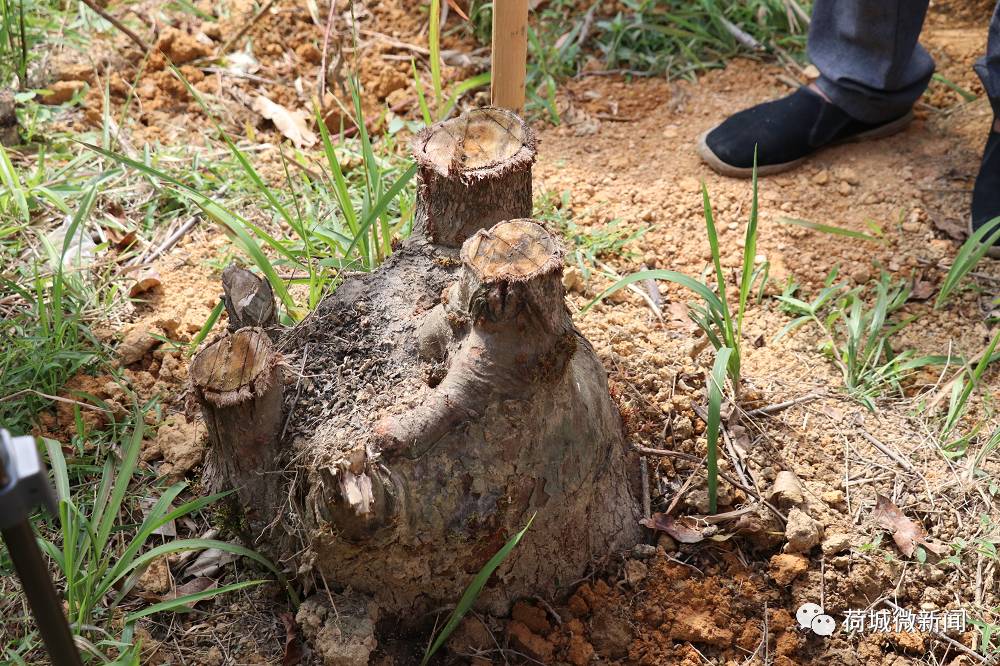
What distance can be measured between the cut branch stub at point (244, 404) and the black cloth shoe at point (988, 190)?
88.2 inches

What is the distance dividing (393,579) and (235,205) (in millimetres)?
1533

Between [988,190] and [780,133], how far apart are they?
674 millimetres

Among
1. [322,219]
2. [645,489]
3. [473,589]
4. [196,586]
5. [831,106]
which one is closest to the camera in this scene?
[473,589]

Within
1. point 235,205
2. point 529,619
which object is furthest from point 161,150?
point 529,619

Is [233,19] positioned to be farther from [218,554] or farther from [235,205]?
[218,554]

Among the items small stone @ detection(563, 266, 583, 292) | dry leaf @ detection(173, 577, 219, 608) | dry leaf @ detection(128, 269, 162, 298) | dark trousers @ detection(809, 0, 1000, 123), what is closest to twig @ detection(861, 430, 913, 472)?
small stone @ detection(563, 266, 583, 292)

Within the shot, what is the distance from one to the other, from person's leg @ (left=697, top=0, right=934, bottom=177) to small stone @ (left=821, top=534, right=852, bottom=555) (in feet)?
4.76

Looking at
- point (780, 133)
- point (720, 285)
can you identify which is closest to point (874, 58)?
point (780, 133)

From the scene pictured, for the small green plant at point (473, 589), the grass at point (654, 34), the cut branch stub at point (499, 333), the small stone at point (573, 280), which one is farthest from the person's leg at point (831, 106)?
the small green plant at point (473, 589)

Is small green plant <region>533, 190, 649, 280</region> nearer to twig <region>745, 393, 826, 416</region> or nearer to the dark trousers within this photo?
twig <region>745, 393, 826, 416</region>

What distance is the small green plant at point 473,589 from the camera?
1.69 m

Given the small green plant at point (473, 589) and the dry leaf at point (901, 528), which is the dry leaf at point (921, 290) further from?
the small green plant at point (473, 589)

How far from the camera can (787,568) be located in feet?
6.47

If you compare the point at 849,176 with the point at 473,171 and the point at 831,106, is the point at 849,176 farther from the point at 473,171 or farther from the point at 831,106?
the point at 473,171
